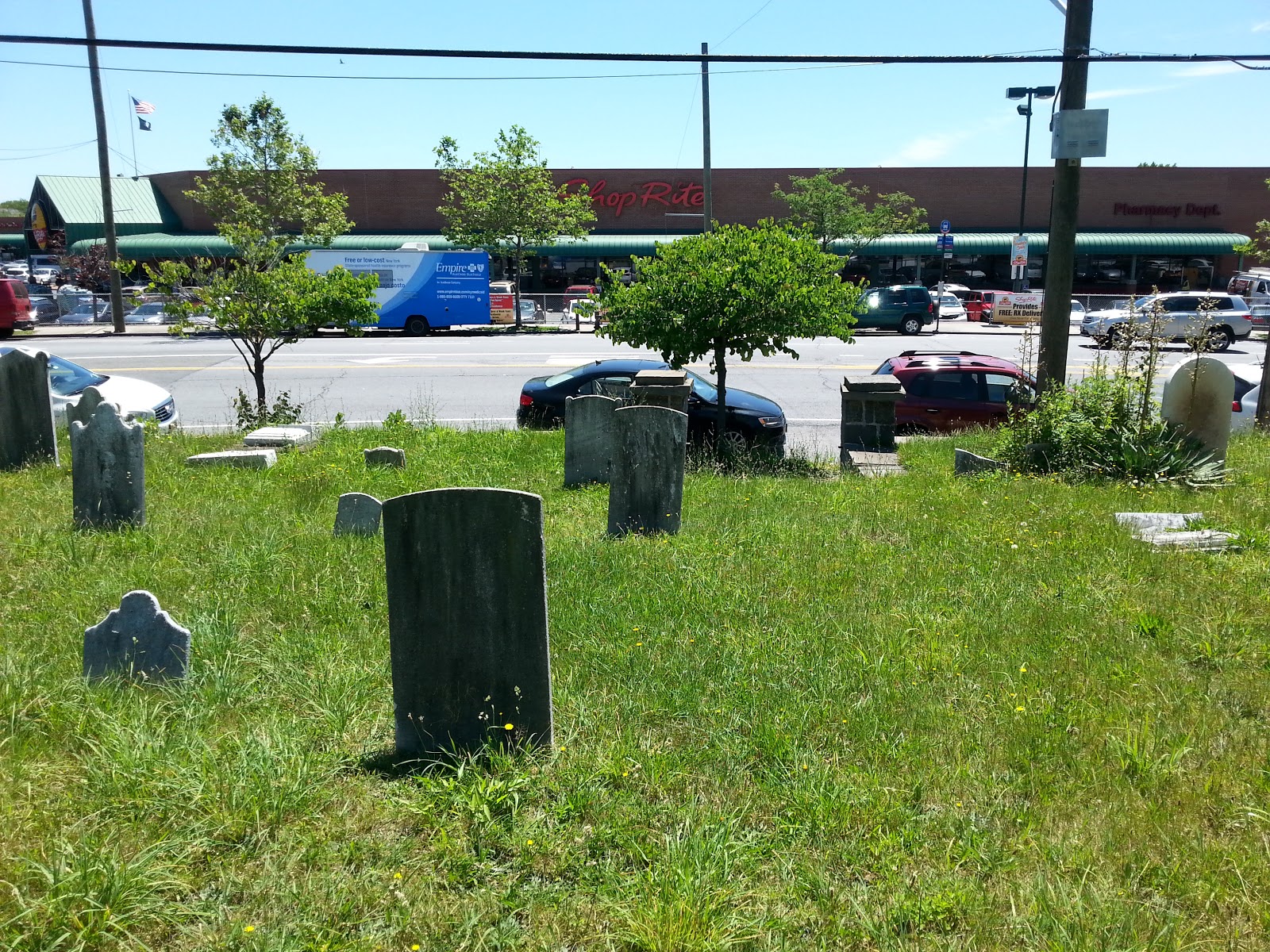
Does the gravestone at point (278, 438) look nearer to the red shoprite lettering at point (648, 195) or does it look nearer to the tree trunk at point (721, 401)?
the tree trunk at point (721, 401)

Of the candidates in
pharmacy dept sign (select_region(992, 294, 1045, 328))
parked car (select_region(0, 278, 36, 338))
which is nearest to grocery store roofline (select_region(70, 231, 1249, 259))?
pharmacy dept sign (select_region(992, 294, 1045, 328))

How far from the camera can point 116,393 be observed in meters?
13.8

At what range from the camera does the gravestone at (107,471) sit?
24.5 feet

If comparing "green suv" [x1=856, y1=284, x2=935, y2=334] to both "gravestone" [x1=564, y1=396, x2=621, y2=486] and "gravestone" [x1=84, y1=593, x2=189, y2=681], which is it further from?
"gravestone" [x1=84, y1=593, x2=189, y2=681]

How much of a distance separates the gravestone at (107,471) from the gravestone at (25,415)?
362 centimetres

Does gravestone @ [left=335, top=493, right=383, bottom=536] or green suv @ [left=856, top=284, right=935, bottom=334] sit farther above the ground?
green suv @ [left=856, top=284, right=935, bottom=334]

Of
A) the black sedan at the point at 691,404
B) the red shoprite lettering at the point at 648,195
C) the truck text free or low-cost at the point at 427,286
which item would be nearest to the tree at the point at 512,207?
the truck text free or low-cost at the point at 427,286

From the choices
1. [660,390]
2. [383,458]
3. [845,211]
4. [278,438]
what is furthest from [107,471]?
[845,211]

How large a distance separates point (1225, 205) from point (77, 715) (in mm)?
60916

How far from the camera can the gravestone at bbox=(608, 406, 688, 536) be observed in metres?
7.68

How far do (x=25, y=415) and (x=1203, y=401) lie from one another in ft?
40.4

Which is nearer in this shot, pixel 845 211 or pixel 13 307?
pixel 13 307

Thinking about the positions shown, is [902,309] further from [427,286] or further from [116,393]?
[116,393]

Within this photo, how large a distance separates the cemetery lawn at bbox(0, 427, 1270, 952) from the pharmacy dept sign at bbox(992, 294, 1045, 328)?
1421 inches
